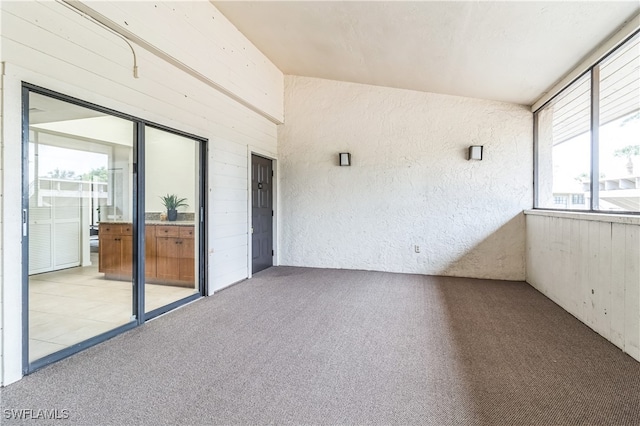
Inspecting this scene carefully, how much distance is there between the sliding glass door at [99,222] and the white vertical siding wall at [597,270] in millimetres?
4256

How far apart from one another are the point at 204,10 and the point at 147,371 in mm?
3801

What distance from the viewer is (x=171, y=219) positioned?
13.6 feet

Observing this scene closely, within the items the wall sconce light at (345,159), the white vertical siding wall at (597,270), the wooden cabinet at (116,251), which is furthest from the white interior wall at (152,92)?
the white vertical siding wall at (597,270)

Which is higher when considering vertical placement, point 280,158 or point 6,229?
point 280,158

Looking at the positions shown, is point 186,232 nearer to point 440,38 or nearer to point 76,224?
point 76,224

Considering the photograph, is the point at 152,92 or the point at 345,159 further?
the point at 345,159

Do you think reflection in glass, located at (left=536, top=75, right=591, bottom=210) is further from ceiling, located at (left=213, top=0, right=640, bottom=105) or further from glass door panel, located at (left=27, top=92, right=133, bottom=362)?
glass door panel, located at (left=27, top=92, right=133, bottom=362)

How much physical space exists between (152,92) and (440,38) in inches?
124

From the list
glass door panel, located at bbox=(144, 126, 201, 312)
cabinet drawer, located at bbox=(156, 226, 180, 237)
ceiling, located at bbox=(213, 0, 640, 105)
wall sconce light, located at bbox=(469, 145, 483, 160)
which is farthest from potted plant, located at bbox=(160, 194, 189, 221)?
wall sconce light, located at bbox=(469, 145, 483, 160)

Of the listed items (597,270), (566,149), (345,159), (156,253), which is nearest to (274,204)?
(345,159)

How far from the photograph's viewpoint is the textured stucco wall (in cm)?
516

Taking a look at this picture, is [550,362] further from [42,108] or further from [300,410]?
[42,108]

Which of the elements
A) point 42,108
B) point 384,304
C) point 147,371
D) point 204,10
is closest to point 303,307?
point 384,304

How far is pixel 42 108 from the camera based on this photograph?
7.89ft
